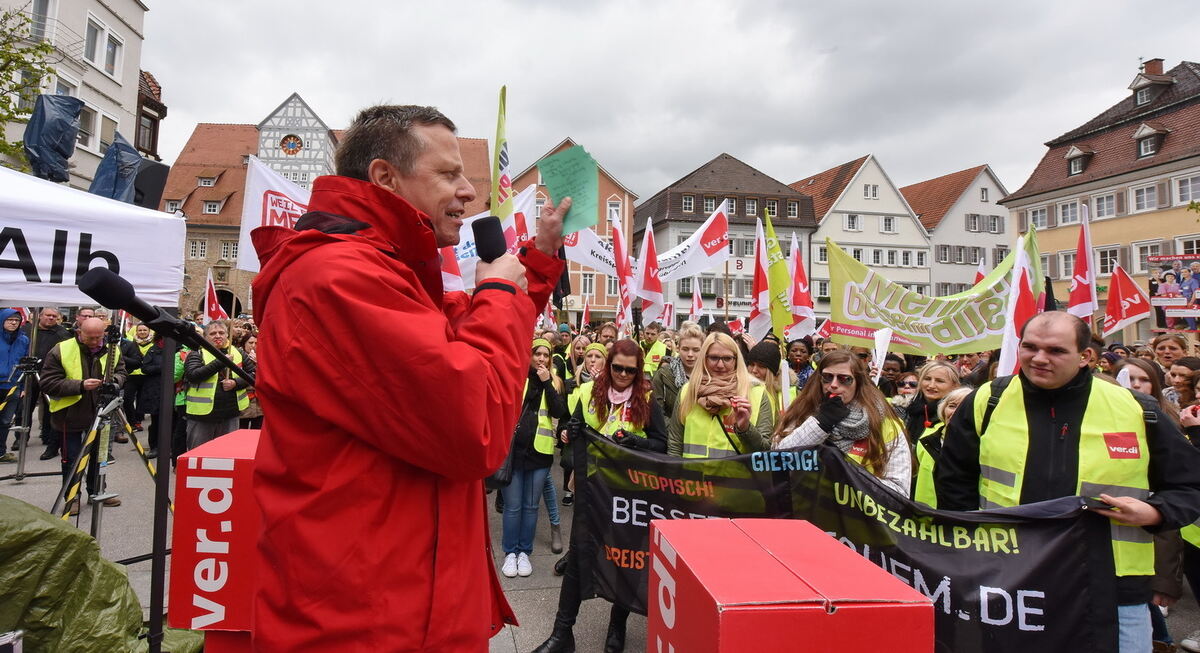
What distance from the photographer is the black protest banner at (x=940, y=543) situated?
2.75 m

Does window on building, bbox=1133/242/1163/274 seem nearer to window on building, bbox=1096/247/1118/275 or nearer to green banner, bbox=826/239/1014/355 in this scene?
window on building, bbox=1096/247/1118/275

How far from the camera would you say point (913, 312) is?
8.43 meters

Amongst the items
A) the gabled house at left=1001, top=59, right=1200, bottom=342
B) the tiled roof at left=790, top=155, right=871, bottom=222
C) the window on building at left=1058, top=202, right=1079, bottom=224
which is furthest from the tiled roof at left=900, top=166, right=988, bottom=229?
the window on building at left=1058, top=202, right=1079, bottom=224

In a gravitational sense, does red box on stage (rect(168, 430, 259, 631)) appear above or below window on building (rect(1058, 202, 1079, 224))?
below

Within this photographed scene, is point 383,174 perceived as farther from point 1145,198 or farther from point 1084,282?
point 1145,198

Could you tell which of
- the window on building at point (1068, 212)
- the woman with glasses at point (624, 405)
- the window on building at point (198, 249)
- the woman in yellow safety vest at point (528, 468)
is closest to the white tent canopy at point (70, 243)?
the woman with glasses at point (624, 405)

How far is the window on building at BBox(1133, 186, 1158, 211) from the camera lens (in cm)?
3378

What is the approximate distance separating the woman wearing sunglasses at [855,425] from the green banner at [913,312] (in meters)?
4.24

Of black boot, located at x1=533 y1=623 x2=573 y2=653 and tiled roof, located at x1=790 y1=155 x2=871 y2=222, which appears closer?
black boot, located at x1=533 y1=623 x2=573 y2=653

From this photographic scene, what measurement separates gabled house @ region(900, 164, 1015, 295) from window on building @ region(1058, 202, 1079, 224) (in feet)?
33.5

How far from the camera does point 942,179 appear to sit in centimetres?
5366

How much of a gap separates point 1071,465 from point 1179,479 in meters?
0.38

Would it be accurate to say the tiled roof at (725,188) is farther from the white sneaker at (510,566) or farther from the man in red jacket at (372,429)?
the man in red jacket at (372,429)

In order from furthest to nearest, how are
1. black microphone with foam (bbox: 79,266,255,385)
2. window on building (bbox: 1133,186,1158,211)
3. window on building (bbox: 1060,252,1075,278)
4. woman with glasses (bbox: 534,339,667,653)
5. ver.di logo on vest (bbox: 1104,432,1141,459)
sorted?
window on building (bbox: 1060,252,1075,278), window on building (bbox: 1133,186,1158,211), woman with glasses (bbox: 534,339,667,653), ver.di logo on vest (bbox: 1104,432,1141,459), black microphone with foam (bbox: 79,266,255,385)
